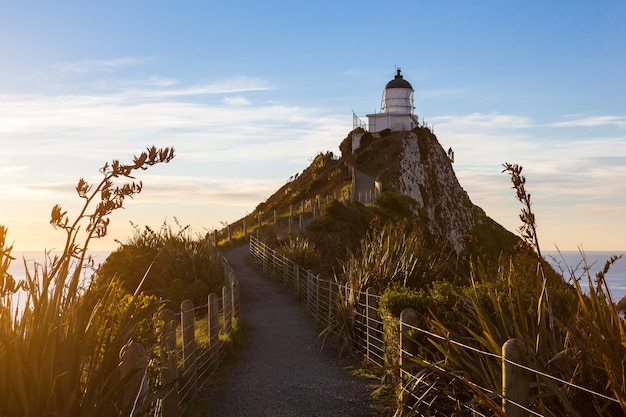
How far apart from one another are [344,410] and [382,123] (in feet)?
213

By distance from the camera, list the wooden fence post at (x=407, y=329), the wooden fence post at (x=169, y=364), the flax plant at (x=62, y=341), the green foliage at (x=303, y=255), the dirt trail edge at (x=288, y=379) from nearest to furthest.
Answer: the flax plant at (x=62, y=341) → the wooden fence post at (x=169, y=364) → the wooden fence post at (x=407, y=329) → the dirt trail edge at (x=288, y=379) → the green foliage at (x=303, y=255)

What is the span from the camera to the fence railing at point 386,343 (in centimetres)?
533

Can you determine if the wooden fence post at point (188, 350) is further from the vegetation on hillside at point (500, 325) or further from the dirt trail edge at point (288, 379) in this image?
the vegetation on hillside at point (500, 325)

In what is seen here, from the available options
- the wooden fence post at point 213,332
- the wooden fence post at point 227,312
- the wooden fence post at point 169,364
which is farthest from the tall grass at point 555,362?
the wooden fence post at point 227,312

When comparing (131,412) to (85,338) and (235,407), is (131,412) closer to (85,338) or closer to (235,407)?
(85,338)

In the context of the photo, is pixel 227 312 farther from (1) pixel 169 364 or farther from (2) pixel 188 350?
(1) pixel 169 364

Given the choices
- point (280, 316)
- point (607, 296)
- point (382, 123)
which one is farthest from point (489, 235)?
point (607, 296)

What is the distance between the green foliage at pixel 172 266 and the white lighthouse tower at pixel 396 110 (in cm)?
5222

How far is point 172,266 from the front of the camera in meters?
19.4

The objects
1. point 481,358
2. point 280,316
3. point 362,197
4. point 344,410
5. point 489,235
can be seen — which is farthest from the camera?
point 489,235

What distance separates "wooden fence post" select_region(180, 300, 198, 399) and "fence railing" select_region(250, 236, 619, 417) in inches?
105

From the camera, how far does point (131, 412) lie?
485 cm

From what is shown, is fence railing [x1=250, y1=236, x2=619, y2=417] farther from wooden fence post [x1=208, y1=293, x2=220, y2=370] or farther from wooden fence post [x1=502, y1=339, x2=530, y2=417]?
wooden fence post [x1=208, y1=293, x2=220, y2=370]

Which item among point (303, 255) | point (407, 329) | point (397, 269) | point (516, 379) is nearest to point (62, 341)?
point (516, 379)
